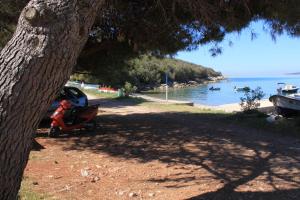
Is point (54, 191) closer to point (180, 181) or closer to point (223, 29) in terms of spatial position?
point (180, 181)

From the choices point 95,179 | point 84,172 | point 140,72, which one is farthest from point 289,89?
point 140,72

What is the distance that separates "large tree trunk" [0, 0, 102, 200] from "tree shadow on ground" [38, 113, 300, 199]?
273cm

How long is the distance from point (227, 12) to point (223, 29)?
1423mm

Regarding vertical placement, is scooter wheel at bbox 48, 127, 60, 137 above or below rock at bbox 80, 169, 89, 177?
above

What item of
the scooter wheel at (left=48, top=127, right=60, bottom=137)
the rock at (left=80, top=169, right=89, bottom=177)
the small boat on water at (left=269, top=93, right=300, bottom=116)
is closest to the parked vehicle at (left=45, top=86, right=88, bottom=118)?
the scooter wheel at (left=48, top=127, right=60, bottom=137)

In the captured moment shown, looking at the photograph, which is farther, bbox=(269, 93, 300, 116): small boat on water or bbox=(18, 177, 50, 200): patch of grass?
bbox=(269, 93, 300, 116): small boat on water

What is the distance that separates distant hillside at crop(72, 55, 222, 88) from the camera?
18.2 metres

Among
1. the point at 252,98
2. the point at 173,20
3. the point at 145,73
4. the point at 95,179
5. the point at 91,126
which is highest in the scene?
the point at 173,20

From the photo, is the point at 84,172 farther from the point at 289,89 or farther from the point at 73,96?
the point at 289,89

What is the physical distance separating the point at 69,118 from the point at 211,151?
14.3 ft

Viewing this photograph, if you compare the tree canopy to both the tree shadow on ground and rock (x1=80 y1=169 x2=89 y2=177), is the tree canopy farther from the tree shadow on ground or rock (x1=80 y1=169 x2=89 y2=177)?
rock (x1=80 y1=169 x2=89 y2=177)

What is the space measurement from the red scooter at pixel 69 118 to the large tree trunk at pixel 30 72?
7952mm

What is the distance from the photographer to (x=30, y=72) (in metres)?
3.92

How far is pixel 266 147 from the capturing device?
10023 mm
